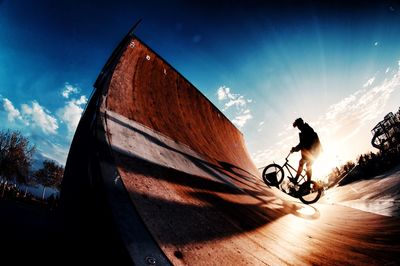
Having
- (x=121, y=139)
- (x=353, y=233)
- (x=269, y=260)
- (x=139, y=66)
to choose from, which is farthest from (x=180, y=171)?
(x=139, y=66)

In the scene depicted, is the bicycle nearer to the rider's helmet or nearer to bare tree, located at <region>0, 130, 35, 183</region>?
the rider's helmet

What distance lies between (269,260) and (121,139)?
171cm

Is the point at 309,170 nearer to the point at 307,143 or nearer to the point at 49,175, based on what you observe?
the point at 307,143

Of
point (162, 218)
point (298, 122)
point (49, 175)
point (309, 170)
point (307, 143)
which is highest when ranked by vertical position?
point (49, 175)

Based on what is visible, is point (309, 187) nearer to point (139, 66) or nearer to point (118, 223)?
point (139, 66)

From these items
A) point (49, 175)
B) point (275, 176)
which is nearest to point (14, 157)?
point (49, 175)

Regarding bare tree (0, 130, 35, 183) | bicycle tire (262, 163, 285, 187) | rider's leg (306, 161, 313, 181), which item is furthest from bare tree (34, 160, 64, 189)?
rider's leg (306, 161, 313, 181)

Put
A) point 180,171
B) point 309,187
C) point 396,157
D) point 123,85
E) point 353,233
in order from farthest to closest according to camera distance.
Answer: point 396,157 < point 309,187 < point 123,85 < point 353,233 < point 180,171

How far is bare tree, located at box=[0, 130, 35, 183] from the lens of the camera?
29.0m

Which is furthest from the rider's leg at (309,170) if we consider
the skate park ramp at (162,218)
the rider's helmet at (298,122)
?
the skate park ramp at (162,218)

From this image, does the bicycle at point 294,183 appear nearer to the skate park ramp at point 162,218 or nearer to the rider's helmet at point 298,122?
the rider's helmet at point 298,122

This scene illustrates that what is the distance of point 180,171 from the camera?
8.94 ft

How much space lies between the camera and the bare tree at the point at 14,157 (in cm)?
2898

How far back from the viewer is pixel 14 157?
98.6 feet
